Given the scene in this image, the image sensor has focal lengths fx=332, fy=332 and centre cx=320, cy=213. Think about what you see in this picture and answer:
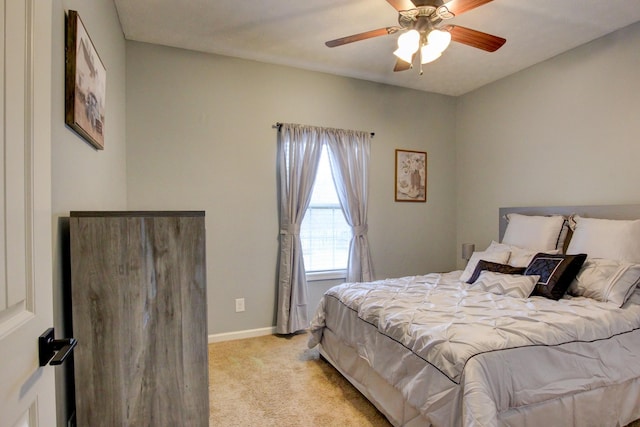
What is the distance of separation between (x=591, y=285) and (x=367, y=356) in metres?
1.60

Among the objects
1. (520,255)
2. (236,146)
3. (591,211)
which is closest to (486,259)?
(520,255)

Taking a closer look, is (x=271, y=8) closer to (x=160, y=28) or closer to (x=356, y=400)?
(x=160, y=28)

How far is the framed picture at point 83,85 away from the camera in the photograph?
133 cm

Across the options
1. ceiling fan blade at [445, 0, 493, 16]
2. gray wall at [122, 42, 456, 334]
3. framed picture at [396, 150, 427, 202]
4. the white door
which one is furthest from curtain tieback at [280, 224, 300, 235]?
the white door

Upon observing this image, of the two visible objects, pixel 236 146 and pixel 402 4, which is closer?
pixel 402 4

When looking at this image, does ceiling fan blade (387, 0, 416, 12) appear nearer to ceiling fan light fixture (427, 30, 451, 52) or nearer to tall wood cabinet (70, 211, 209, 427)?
ceiling fan light fixture (427, 30, 451, 52)

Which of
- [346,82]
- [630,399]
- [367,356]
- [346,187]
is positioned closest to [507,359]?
[367,356]

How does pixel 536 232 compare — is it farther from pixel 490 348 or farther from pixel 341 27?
pixel 341 27

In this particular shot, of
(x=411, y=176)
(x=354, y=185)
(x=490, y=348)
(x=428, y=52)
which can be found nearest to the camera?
(x=490, y=348)

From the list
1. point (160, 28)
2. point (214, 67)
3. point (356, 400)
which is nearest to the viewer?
point (356, 400)

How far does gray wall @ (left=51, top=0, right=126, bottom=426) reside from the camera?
1.21 meters

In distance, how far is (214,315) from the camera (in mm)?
3141

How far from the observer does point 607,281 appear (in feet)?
7.11

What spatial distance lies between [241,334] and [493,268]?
7.66ft
